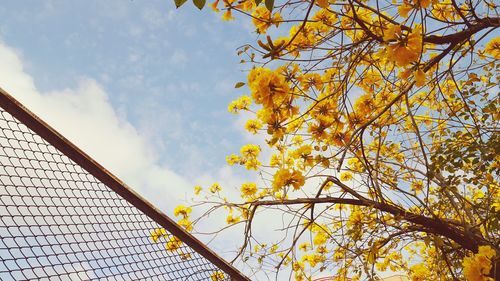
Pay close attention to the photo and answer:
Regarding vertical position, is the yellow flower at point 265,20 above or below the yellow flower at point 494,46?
above

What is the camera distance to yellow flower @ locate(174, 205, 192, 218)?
2.85 metres

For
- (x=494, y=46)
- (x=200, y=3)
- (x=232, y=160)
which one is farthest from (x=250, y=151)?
(x=200, y=3)

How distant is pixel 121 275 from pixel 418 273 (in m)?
2.36

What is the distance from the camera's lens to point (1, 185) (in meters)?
1.39

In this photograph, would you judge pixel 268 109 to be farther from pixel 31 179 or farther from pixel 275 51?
pixel 31 179

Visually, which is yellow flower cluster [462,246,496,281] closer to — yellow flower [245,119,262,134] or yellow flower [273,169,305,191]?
yellow flower [273,169,305,191]

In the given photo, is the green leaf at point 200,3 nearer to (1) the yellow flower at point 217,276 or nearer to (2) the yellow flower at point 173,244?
(2) the yellow flower at point 173,244

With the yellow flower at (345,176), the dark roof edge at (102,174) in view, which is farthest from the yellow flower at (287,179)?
the yellow flower at (345,176)

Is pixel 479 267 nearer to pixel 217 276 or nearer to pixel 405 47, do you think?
pixel 405 47

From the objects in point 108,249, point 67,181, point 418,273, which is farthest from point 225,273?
point 418,273

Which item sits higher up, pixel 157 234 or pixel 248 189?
pixel 248 189

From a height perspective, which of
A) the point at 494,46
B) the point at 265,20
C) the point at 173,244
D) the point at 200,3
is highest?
the point at 265,20

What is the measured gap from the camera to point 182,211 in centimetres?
285

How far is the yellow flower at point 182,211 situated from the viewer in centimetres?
285
